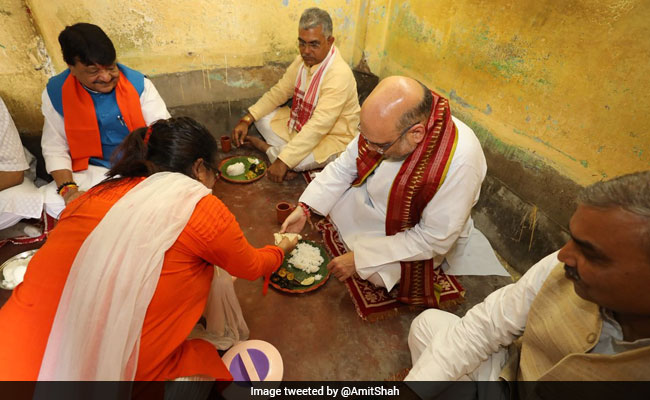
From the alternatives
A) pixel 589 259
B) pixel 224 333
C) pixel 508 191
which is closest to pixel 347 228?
pixel 224 333

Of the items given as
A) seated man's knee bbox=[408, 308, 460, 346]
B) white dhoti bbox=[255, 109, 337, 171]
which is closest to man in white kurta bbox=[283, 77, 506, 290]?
seated man's knee bbox=[408, 308, 460, 346]

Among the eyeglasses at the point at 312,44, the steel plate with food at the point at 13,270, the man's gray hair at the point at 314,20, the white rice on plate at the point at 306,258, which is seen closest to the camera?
the steel plate with food at the point at 13,270

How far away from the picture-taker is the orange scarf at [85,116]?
105 inches

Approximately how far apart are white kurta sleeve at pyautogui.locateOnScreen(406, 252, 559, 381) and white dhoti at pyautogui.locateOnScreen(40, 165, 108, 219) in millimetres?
2786

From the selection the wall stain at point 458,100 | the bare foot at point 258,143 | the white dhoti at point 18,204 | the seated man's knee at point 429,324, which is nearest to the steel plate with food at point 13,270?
the white dhoti at point 18,204

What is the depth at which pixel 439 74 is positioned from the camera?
140 inches

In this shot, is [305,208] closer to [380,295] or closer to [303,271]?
[303,271]

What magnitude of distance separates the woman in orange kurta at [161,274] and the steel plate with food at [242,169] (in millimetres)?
2027

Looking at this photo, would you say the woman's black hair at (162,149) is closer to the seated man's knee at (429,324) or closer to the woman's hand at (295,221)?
the woman's hand at (295,221)

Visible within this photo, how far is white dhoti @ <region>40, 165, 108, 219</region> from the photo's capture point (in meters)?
2.82

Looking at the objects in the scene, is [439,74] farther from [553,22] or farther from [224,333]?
[224,333]

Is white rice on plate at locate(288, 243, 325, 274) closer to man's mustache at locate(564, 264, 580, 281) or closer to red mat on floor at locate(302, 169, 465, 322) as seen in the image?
red mat on floor at locate(302, 169, 465, 322)

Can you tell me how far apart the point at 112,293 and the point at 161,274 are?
182 millimetres

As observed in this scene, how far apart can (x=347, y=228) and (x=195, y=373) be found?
1.62m
